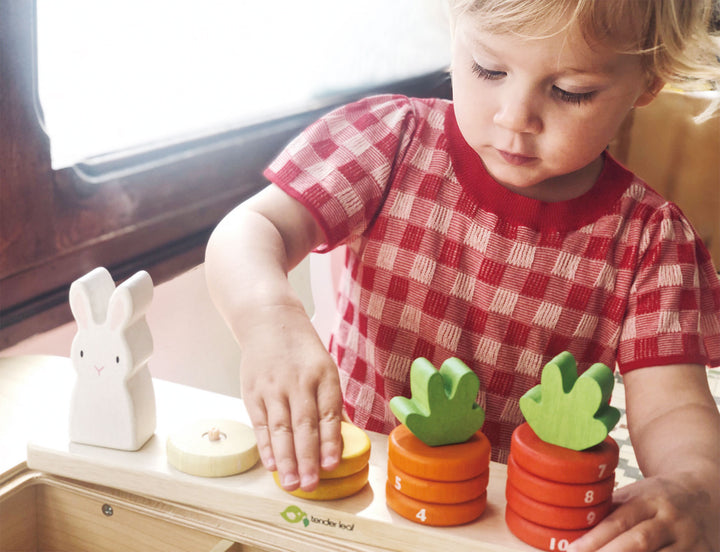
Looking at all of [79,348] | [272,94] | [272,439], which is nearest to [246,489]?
[272,439]

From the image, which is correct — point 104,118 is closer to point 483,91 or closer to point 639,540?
point 483,91

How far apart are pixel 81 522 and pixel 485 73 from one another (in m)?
0.49

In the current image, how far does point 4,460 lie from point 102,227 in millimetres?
396

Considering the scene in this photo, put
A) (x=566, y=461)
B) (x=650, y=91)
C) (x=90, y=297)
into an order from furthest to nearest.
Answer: (x=650, y=91), (x=90, y=297), (x=566, y=461)

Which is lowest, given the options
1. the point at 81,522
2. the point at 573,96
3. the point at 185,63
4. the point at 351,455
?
the point at 81,522

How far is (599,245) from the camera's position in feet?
2.72

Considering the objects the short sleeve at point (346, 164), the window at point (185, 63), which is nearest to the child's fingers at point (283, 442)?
the short sleeve at point (346, 164)

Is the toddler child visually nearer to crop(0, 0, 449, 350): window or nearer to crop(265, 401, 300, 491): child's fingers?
crop(265, 401, 300, 491): child's fingers

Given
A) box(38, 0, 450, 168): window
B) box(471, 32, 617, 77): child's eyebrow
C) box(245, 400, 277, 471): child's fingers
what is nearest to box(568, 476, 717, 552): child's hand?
box(245, 400, 277, 471): child's fingers

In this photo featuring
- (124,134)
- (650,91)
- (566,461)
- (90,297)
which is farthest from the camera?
(124,134)

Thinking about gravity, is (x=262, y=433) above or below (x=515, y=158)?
below

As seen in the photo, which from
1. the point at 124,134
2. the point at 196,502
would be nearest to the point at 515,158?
the point at 196,502

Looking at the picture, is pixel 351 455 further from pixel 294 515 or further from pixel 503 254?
pixel 503 254

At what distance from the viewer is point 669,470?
629 millimetres
